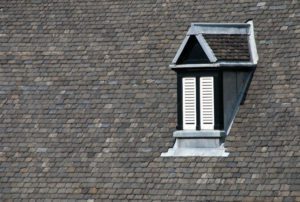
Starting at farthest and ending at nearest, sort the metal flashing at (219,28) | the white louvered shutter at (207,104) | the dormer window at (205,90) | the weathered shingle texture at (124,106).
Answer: the metal flashing at (219,28)
the white louvered shutter at (207,104)
the dormer window at (205,90)
the weathered shingle texture at (124,106)

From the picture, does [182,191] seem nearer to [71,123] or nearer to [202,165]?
[202,165]

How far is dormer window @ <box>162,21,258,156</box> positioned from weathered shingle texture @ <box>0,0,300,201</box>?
241 millimetres

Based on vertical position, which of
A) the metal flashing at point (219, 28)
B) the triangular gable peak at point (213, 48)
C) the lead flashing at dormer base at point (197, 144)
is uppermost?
the metal flashing at point (219, 28)

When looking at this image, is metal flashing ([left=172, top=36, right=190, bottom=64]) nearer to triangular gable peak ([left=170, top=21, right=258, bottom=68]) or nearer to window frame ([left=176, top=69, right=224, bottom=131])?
triangular gable peak ([left=170, top=21, right=258, bottom=68])

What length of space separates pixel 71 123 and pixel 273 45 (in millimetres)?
4541

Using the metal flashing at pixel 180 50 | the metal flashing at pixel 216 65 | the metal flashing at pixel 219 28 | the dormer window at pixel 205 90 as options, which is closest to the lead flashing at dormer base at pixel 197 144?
the dormer window at pixel 205 90

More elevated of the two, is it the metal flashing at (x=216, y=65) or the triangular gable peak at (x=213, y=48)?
the triangular gable peak at (x=213, y=48)

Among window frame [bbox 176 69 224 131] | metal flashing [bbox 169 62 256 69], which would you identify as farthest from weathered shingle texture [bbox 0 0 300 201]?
metal flashing [bbox 169 62 256 69]

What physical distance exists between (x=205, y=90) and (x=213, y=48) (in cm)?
87

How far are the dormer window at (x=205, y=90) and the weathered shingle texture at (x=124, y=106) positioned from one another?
241mm

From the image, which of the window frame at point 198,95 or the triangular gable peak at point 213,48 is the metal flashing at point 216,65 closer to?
the triangular gable peak at point 213,48

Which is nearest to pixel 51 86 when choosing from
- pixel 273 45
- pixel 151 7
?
pixel 151 7

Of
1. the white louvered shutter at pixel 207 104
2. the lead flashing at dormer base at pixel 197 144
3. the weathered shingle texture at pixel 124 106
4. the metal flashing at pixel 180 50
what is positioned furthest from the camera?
the metal flashing at pixel 180 50

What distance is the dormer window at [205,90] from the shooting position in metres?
24.9
